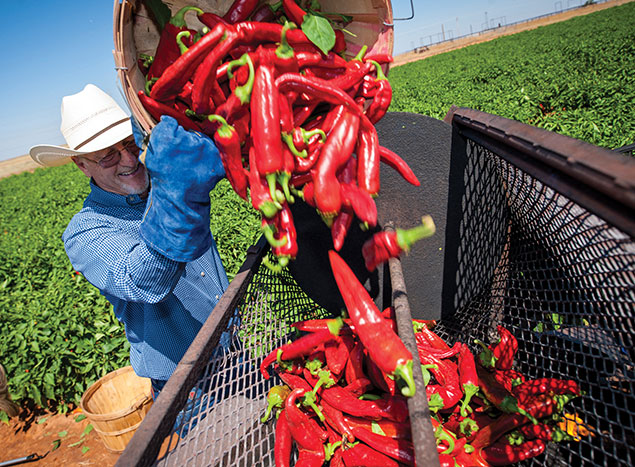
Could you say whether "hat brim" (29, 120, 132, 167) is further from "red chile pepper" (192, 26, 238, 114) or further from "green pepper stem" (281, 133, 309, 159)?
"green pepper stem" (281, 133, 309, 159)

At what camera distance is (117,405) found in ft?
12.7

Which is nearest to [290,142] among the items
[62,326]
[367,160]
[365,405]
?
[367,160]

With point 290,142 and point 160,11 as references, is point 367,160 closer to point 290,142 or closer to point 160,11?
point 290,142

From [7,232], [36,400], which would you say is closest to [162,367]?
[36,400]

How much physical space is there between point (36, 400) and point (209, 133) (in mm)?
4999

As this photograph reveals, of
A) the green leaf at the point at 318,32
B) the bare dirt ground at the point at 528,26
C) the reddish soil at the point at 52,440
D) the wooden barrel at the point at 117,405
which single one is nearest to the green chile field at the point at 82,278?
the reddish soil at the point at 52,440

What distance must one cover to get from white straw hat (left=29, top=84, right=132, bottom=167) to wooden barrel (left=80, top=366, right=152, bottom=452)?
2.47 meters

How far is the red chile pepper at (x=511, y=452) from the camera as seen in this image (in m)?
1.72

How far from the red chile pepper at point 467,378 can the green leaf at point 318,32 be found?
1.96 m

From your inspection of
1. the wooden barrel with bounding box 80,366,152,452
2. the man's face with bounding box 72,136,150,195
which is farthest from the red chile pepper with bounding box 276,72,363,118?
the wooden barrel with bounding box 80,366,152,452

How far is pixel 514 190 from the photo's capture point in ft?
7.13

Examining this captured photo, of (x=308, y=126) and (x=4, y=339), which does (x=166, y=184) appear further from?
(x=4, y=339)

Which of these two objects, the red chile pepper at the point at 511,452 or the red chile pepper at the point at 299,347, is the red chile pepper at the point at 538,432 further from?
the red chile pepper at the point at 299,347

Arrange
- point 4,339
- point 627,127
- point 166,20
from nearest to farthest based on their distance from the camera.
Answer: point 166,20
point 4,339
point 627,127
